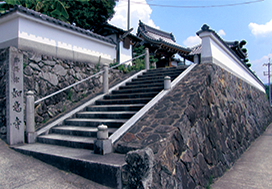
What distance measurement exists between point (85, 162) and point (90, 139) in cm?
131

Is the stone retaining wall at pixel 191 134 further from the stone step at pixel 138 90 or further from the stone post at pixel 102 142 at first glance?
the stone step at pixel 138 90

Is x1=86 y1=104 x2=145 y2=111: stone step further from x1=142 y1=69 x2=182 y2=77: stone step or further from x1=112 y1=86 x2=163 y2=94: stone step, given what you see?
x1=142 y1=69 x2=182 y2=77: stone step

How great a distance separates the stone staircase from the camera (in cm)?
343

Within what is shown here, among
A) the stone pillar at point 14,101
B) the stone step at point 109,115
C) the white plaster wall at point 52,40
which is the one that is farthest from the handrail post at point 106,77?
the stone pillar at point 14,101

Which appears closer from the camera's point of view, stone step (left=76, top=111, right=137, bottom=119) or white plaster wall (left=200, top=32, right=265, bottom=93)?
stone step (left=76, top=111, right=137, bottom=119)

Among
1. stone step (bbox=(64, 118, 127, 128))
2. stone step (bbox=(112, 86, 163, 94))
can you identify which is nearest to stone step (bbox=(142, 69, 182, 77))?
stone step (bbox=(112, 86, 163, 94))

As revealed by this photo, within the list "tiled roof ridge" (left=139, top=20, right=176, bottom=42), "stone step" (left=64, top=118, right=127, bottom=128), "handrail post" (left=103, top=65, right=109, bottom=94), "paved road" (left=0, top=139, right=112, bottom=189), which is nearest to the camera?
"paved road" (left=0, top=139, right=112, bottom=189)

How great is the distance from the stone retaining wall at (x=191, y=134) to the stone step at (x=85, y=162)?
0.81ft

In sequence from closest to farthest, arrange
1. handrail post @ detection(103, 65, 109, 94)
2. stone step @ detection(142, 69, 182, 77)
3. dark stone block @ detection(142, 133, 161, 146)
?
dark stone block @ detection(142, 133, 161, 146), handrail post @ detection(103, 65, 109, 94), stone step @ detection(142, 69, 182, 77)

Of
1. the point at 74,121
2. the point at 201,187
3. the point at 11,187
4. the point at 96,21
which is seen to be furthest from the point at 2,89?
the point at 96,21

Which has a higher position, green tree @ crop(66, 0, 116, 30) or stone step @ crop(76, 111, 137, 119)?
green tree @ crop(66, 0, 116, 30)

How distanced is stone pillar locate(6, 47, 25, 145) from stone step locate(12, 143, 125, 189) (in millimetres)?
445

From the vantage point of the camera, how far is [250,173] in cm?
532

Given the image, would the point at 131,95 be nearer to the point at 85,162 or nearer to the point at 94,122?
the point at 94,122
